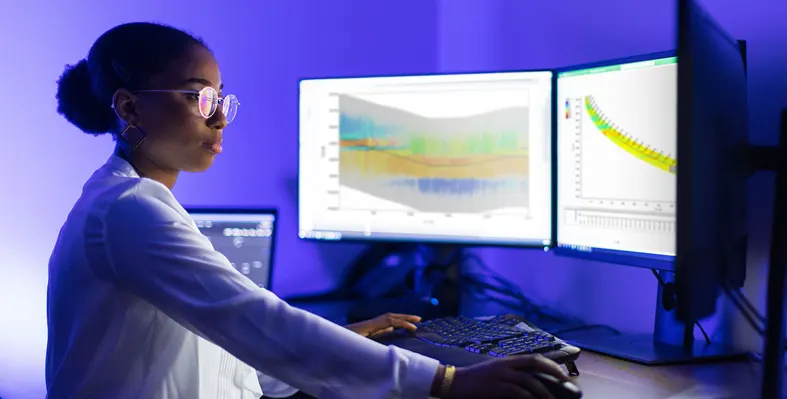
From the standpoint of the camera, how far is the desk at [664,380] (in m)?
1.09

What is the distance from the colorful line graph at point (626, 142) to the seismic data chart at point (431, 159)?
0.56 ft

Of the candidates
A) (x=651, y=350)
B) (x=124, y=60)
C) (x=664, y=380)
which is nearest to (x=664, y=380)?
(x=664, y=380)

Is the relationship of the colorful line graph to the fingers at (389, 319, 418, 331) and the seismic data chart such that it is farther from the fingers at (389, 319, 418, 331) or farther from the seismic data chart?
the fingers at (389, 319, 418, 331)

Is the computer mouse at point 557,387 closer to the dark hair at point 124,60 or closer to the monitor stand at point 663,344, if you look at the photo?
the monitor stand at point 663,344

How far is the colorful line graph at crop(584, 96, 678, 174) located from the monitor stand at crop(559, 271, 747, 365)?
0.68 feet

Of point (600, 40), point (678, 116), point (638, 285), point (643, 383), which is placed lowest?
point (643, 383)

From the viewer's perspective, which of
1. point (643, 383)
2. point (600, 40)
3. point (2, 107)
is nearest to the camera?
point (643, 383)

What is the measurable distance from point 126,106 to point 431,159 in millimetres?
760

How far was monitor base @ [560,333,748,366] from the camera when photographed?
1.27 metres

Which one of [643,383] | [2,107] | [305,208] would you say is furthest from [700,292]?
[2,107]

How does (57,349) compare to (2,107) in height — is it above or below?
below

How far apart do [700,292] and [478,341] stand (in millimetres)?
530

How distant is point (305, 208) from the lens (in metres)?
1.75

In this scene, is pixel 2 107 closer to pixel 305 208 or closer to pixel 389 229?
pixel 305 208
